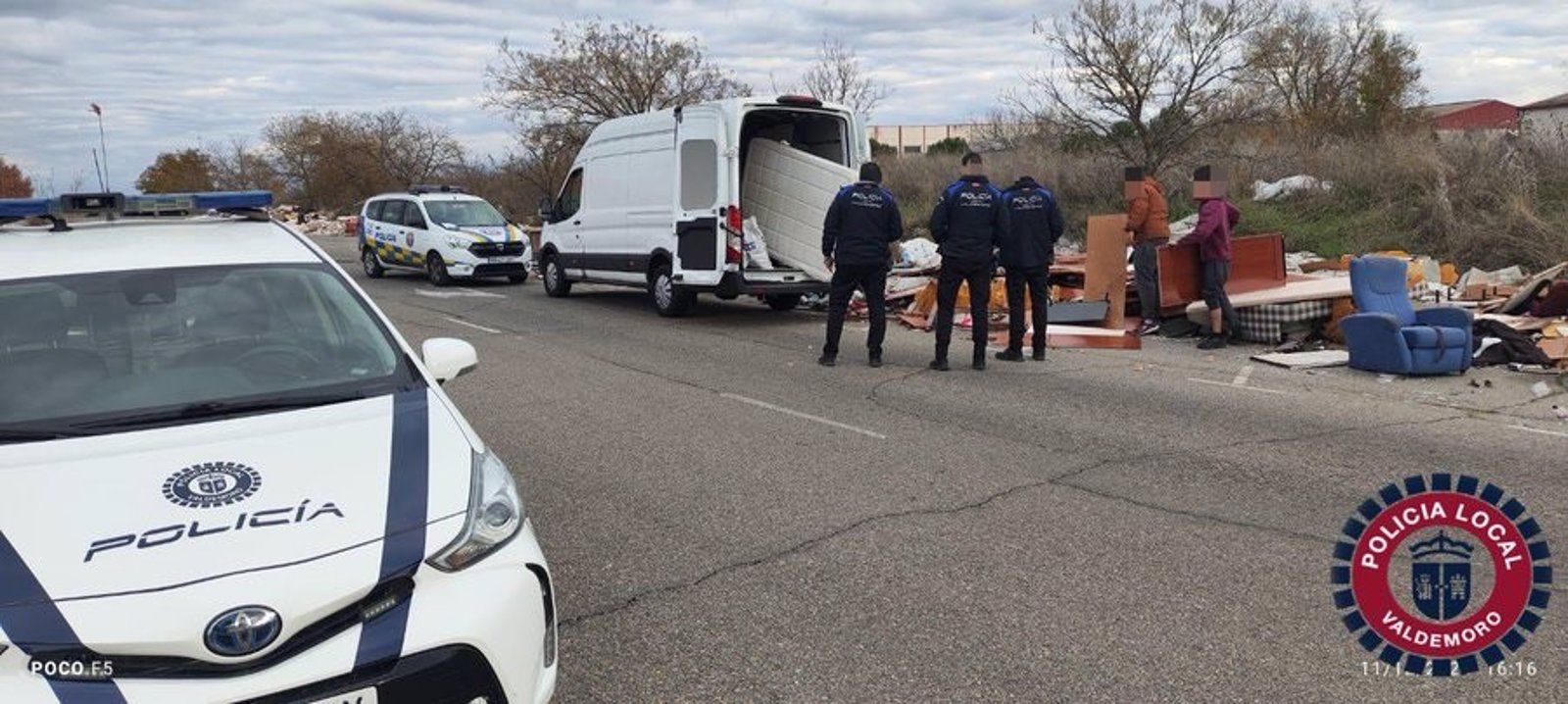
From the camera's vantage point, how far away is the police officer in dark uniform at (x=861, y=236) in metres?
10.2

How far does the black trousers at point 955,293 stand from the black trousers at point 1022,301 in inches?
14.8

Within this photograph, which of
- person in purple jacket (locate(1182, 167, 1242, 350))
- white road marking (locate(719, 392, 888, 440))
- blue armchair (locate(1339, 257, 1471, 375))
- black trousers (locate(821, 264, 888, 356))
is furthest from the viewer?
person in purple jacket (locate(1182, 167, 1242, 350))

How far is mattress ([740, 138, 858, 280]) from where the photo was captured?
13.7m

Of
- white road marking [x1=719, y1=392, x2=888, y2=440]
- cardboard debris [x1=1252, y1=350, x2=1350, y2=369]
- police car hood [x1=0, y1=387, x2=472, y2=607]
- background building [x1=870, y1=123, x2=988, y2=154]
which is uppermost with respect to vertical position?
background building [x1=870, y1=123, x2=988, y2=154]

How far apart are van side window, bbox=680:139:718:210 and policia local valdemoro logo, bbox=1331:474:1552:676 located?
29.6 ft

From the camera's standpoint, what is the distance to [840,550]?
5098 millimetres

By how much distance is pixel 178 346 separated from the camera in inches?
157

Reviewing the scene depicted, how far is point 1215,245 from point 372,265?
1849cm

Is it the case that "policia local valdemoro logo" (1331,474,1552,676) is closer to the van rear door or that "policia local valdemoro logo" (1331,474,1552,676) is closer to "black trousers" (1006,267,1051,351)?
"black trousers" (1006,267,1051,351)

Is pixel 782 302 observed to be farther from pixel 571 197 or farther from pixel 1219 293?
pixel 1219 293

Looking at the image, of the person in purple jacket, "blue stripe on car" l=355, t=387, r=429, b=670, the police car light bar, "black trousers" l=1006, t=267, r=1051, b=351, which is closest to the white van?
"black trousers" l=1006, t=267, r=1051, b=351

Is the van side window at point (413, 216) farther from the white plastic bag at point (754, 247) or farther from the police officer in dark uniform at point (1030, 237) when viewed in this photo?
the police officer in dark uniform at point (1030, 237)

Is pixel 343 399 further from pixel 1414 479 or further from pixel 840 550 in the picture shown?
pixel 1414 479

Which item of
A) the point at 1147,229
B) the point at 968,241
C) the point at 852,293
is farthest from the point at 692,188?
the point at 1147,229
